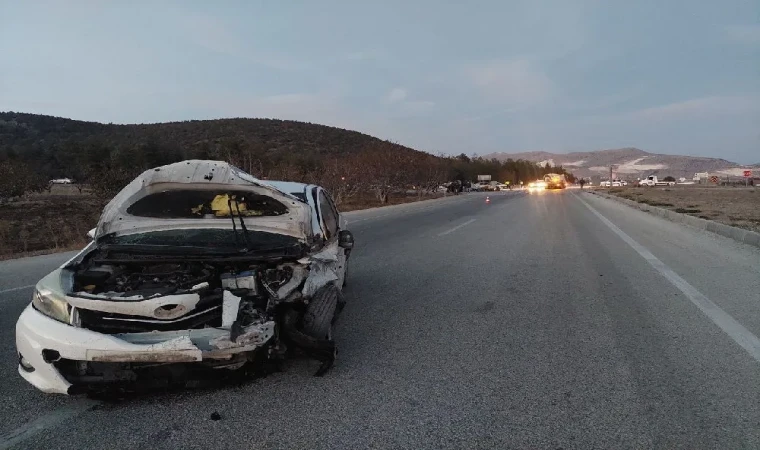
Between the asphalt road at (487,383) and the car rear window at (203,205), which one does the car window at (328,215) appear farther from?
the asphalt road at (487,383)

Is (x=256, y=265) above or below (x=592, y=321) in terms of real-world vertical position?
above

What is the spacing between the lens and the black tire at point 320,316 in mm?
4554

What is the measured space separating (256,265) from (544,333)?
285 centimetres

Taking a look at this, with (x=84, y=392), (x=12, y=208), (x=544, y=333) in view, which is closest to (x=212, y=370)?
(x=84, y=392)

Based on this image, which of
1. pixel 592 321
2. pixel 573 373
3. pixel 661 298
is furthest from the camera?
pixel 661 298

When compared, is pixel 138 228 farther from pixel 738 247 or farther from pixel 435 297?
pixel 738 247

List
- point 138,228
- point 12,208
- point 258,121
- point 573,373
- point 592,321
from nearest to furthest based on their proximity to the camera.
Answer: point 573,373 → point 138,228 → point 592,321 → point 12,208 → point 258,121

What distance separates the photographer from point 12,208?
30016 mm

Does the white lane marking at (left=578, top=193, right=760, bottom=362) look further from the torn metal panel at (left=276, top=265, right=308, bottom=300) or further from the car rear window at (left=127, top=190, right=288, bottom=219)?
the car rear window at (left=127, top=190, right=288, bottom=219)

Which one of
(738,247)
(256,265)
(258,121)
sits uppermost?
(258,121)

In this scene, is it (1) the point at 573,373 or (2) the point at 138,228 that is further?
(2) the point at 138,228

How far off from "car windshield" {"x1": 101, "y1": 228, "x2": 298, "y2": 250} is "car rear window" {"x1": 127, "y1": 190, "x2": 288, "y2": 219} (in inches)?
7.2

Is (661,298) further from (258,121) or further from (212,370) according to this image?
(258,121)

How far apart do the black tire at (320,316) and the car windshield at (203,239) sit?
640 millimetres
